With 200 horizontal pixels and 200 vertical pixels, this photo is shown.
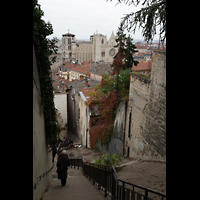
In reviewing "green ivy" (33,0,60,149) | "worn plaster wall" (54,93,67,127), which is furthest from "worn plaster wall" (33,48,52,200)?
"worn plaster wall" (54,93,67,127)

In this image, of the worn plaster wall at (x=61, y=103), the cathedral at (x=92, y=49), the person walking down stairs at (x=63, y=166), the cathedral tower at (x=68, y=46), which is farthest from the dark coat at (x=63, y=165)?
the cathedral tower at (x=68, y=46)

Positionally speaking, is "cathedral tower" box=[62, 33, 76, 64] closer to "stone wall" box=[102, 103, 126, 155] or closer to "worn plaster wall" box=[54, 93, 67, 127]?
"worn plaster wall" box=[54, 93, 67, 127]

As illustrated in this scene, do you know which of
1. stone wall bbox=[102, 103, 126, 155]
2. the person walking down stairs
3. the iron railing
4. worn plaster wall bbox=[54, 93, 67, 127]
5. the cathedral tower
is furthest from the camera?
the cathedral tower

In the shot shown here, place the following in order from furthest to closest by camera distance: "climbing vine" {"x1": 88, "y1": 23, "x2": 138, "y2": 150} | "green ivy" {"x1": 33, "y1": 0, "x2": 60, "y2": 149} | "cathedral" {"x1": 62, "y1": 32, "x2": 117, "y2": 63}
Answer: "cathedral" {"x1": 62, "y1": 32, "x2": 117, "y2": 63}
"climbing vine" {"x1": 88, "y1": 23, "x2": 138, "y2": 150}
"green ivy" {"x1": 33, "y1": 0, "x2": 60, "y2": 149}

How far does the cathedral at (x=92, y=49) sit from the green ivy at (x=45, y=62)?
105 metres

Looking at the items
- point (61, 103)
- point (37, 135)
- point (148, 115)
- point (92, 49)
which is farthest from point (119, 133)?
point (92, 49)

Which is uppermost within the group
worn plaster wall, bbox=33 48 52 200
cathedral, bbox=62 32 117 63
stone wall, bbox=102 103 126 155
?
cathedral, bbox=62 32 117 63

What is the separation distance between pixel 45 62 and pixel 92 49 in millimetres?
115353

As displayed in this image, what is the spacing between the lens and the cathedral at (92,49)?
A: 114 m

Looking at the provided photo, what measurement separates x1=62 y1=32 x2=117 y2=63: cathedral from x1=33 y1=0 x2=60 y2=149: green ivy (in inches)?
4152

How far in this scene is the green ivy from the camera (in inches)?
242
